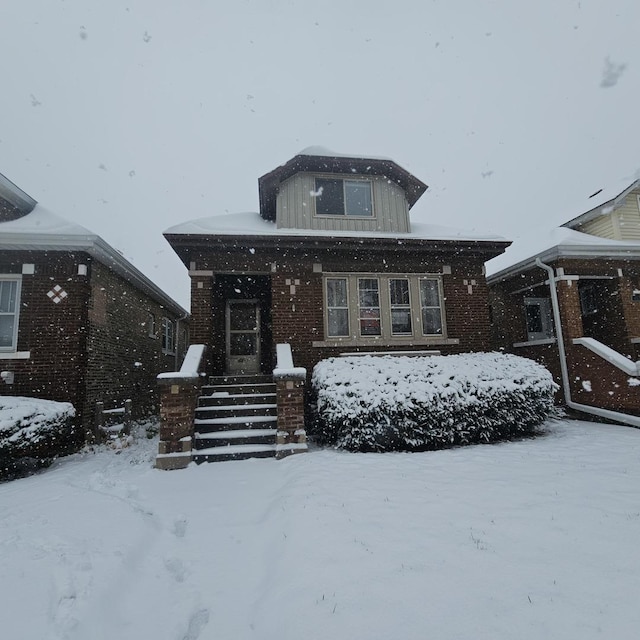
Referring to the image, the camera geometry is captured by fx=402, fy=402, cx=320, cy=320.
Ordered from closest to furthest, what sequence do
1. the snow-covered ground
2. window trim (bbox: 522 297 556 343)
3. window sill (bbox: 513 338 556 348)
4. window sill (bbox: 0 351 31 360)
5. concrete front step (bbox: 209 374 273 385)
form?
the snow-covered ground → window sill (bbox: 0 351 31 360) → concrete front step (bbox: 209 374 273 385) → window sill (bbox: 513 338 556 348) → window trim (bbox: 522 297 556 343)

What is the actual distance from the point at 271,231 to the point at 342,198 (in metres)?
2.35

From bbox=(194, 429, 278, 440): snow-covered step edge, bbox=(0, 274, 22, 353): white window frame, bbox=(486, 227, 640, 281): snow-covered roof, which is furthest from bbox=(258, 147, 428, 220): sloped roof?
bbox=(194, 429, 278, 440): snow-covered step edge

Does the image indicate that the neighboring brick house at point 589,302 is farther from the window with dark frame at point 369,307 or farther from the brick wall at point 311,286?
the window with dark frame at point 369,307

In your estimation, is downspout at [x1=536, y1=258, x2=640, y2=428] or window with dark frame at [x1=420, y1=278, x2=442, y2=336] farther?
window with dark frame at [x1=420, y1=278, x2=442, y2=336]

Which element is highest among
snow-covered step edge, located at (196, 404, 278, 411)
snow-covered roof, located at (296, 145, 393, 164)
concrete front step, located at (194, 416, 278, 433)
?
snow-covered roof, located at (296, 145, 393, 164)

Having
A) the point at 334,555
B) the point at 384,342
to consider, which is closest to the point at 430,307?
the point at 384,342

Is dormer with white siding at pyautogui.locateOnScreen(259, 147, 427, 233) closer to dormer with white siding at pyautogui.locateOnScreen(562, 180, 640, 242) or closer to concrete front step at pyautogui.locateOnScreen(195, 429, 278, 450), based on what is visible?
concrete front step at pyautogui.locateOnScreen(195, 429, 278, 450)

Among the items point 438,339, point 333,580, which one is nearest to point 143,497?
point 333,580

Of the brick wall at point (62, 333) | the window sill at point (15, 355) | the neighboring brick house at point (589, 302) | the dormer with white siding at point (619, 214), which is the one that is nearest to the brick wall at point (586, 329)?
the neighboring brick house at point (589, 302)

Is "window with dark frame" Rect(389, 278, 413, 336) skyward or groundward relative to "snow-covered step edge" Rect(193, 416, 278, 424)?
skyward

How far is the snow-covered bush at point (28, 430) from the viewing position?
19.2ft

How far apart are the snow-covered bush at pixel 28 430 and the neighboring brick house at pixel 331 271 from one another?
273cm

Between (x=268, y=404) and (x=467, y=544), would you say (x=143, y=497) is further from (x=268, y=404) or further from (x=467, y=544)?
→ (x=467, y=544)

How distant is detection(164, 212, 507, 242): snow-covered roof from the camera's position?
28.3 ft
